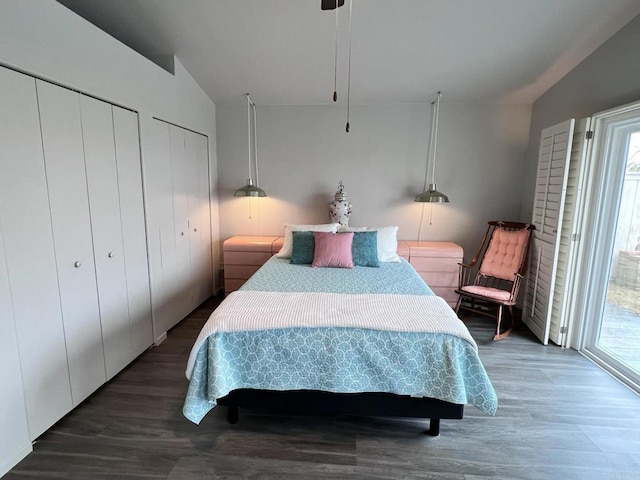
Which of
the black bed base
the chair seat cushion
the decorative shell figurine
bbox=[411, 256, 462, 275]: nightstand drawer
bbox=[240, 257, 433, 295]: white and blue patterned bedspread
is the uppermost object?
the decorative shell figurine

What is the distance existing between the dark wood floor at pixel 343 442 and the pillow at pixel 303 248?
1.53m

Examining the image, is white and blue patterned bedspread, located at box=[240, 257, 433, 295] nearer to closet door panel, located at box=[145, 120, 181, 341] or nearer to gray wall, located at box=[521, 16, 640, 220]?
closet door panel, located at box=[145, 120, 181, 341]

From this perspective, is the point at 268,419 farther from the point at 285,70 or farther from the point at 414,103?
the point at 414,103

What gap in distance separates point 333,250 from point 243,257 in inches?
49.5

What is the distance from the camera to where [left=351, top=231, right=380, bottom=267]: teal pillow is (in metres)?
3.23

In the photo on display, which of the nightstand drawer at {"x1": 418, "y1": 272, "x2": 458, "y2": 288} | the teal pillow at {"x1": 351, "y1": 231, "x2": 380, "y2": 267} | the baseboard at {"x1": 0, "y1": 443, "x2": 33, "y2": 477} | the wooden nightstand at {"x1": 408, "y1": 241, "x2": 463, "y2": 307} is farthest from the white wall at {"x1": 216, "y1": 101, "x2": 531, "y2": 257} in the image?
the baseboard at {"x1": 0, "y1": 443, "x2": 33, "y2": 477}

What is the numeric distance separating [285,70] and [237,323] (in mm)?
2619

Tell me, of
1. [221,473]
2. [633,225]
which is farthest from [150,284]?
[633,225]

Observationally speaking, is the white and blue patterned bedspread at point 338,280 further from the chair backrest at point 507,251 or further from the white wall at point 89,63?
the white wall at point 89,63

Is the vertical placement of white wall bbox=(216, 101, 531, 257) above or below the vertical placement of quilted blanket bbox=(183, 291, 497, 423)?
above

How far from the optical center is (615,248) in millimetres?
2615

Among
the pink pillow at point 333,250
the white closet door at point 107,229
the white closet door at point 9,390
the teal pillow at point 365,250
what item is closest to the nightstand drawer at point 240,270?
the pink pillow at point 333,250

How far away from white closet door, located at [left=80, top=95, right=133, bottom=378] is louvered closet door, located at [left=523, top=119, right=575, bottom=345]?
362 centimetres

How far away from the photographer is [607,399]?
224 cm
